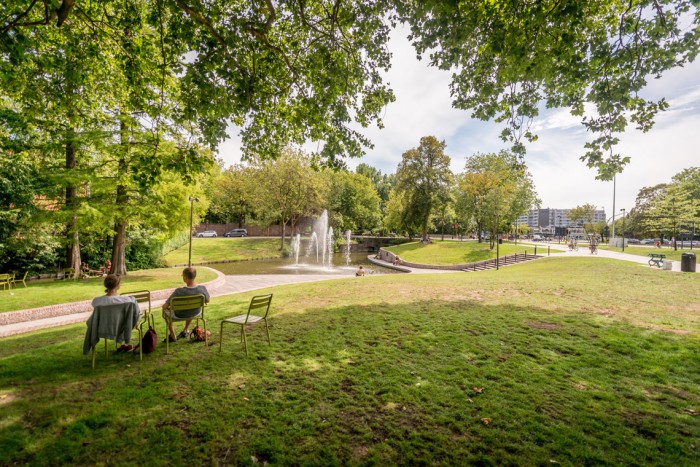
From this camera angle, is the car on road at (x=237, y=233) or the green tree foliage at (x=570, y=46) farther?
the car on road at (x=237, y=233)

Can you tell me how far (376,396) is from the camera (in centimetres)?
416

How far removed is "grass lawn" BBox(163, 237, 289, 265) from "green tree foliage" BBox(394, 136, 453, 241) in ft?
63.8

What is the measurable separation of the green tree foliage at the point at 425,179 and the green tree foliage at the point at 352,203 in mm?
10761

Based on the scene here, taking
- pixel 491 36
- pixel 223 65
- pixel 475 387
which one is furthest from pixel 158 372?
pixel 491 36

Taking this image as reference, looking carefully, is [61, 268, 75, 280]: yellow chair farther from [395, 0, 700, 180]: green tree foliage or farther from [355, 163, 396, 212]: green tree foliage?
[355, 163, 396, 212]: green tree foliage

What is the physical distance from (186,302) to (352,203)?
50.2 m

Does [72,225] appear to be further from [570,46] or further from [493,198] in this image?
[493,198]

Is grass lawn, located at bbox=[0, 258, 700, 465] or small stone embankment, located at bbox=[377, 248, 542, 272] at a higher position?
grass lawn, located at bbox=[0, 258, 700, 465]

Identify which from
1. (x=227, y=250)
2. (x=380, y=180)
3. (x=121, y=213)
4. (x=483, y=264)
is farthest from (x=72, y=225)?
(x=380, y=180)

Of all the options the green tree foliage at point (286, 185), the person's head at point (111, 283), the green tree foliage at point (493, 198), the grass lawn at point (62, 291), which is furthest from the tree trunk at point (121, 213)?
the green tree foliage at point (493, 198)

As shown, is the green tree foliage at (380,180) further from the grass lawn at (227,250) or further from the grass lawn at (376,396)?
the grass lawn at (376,396)

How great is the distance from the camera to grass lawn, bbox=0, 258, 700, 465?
3111 mm

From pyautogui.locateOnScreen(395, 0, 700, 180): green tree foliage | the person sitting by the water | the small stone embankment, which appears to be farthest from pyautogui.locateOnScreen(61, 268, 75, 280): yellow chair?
the small stone embankment

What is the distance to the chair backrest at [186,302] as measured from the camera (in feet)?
18.0
